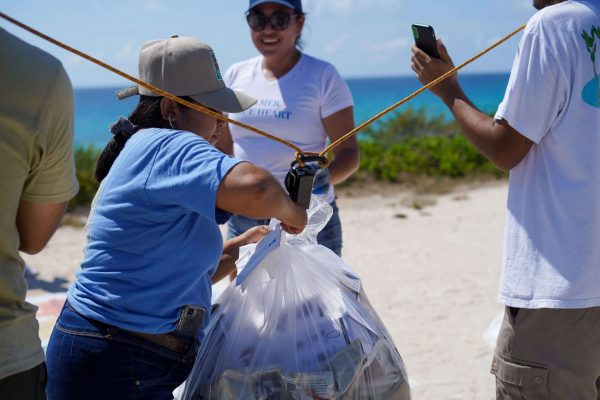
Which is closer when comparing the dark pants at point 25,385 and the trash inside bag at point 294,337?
the dark pants at point 25,385

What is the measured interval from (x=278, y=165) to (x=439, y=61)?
0.99 metres

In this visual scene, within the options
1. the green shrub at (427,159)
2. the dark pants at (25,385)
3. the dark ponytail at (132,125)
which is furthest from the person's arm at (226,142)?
the green shrub at (427,159)

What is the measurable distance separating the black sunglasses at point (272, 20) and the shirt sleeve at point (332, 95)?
10.9 inches

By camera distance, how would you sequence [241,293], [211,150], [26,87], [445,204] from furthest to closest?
A: [445,204], [241,293], [211,150], [26,87]

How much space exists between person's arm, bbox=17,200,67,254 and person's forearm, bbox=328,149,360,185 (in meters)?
1.58

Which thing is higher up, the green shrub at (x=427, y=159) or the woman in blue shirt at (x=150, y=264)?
the woman in blue shirt at (x=150, y=264)

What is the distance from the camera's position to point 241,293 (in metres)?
2.11

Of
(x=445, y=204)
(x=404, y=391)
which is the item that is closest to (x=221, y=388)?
(x=404, y=391)

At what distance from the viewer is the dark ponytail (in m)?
1.87

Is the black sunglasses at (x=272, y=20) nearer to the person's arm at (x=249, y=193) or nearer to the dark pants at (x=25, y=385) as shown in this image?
the person's arm at (x=249, y=193)

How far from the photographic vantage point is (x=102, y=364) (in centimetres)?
171

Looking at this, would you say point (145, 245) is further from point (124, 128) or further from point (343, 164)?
point (343, 164)

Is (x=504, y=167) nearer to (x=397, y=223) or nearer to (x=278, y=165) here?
(x=278, y=165)

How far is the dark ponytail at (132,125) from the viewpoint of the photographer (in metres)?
1.87
